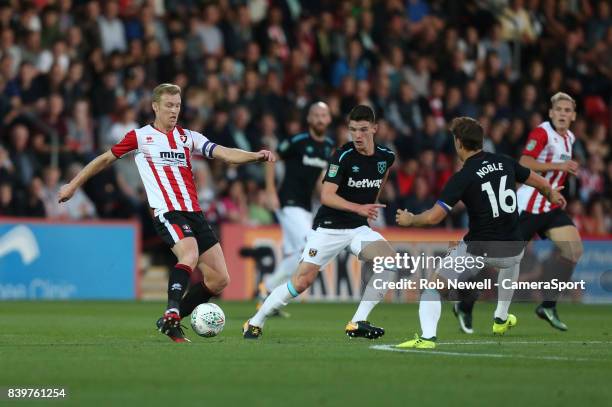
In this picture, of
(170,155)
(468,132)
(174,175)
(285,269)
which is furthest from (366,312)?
(285,269)

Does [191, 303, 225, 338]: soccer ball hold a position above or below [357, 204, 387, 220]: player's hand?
below

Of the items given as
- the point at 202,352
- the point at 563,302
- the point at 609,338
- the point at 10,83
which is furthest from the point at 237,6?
the point at 202,352

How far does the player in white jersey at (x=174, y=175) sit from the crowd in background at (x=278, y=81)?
8586mm

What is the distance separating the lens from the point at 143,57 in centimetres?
2170

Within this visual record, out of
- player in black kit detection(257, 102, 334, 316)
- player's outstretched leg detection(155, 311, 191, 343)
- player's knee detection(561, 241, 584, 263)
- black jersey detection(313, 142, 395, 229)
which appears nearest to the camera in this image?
player's outstretched leg detection(155, 311, 191, 343)

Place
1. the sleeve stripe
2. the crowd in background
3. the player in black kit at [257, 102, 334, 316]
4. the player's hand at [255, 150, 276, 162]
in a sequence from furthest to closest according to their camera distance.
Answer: the crowd in background, the player in black kit at [257, 102, 334, 316], the player's hand at [255, 150, 276, 162], the sleeve stripe

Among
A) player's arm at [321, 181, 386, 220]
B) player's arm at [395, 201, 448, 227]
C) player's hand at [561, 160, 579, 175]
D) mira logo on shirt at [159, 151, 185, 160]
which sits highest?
mira logo on shirt at [159, 151, 185, 160]

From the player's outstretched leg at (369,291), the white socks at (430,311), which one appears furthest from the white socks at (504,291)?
the white socks at (430,311)

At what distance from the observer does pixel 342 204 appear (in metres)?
11.3

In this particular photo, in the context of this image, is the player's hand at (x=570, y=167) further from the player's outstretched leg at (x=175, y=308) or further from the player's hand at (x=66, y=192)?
the player's hand at (x=66, y=192)

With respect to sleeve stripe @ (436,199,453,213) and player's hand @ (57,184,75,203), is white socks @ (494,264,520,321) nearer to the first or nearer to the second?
sleeve stripe @ (436,199,453,213)

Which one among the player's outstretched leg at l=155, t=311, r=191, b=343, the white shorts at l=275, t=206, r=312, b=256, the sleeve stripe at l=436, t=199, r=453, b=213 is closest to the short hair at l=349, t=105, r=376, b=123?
the sleeve stripe at l=436, t=199, r=453, b=213

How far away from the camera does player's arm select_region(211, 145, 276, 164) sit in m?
11.0

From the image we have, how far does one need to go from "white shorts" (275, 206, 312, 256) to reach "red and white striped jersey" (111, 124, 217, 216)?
16.2 feet
